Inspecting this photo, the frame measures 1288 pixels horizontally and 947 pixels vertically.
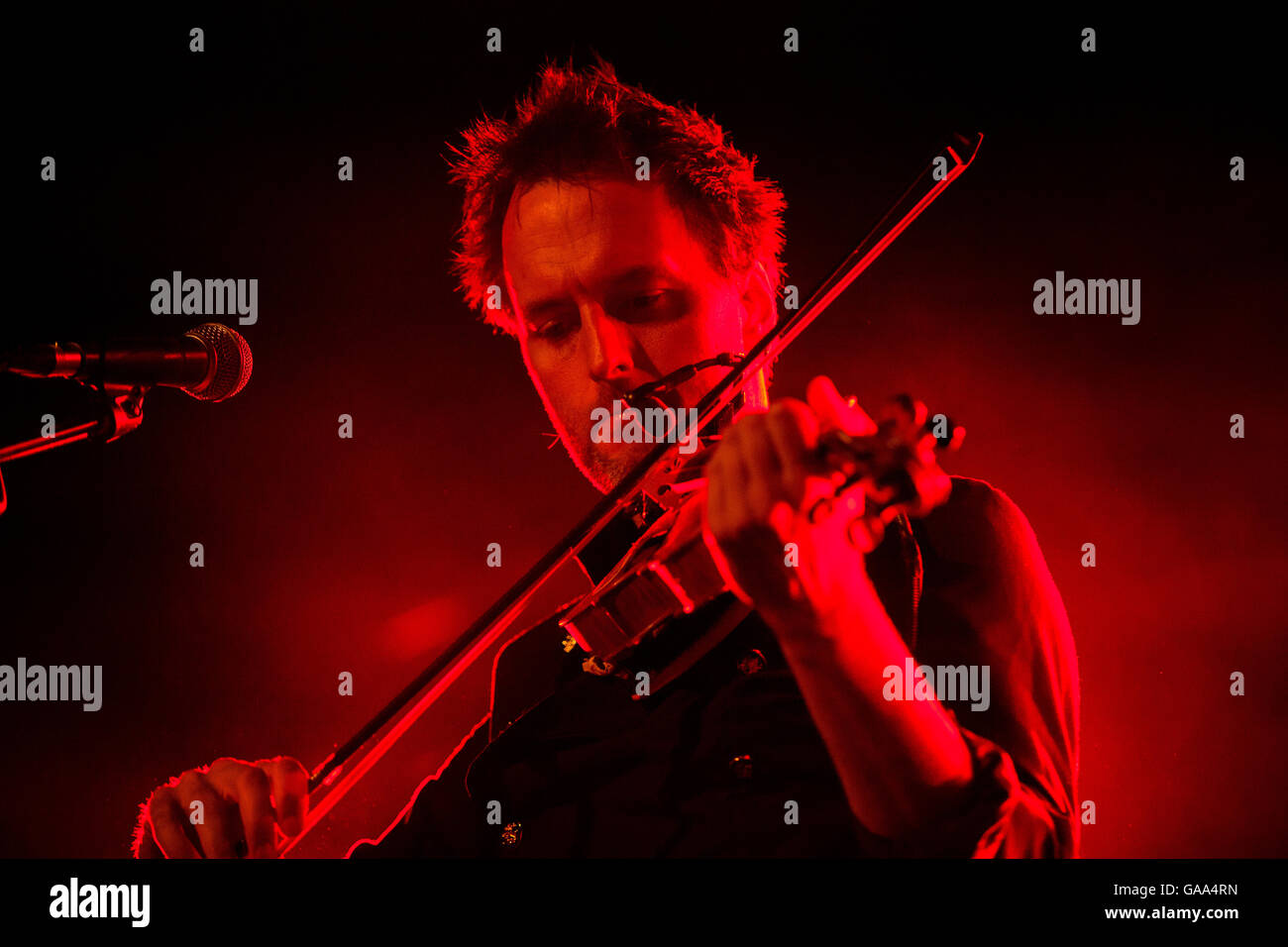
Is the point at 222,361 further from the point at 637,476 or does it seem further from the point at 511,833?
the point at 511,833

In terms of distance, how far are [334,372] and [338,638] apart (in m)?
0.62

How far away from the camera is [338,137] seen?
237 centimetres

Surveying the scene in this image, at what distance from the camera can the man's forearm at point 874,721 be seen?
99 cm

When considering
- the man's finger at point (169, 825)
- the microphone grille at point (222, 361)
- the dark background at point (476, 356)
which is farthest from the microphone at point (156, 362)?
the dark background at point (476, 356)

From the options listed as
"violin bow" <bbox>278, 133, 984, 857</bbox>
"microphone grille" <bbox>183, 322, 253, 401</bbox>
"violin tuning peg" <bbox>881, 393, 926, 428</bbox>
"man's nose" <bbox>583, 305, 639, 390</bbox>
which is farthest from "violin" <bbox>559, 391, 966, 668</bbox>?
"microphone grille" <bbox>183, 322, 253, 401</bbox>

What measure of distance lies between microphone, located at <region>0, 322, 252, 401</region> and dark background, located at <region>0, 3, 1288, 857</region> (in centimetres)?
85

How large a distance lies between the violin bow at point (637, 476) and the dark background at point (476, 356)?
2.18 feet

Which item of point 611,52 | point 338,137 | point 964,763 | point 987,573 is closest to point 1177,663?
point 987,573

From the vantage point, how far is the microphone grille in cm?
156

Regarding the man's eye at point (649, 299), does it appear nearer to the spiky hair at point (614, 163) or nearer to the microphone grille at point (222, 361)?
the spiky hair at point (614, 163)

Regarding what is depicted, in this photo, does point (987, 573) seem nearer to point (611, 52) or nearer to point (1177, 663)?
point (1177, 663)

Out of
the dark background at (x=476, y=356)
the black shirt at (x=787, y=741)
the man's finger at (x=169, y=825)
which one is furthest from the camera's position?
the dark background at (x=476, y=356)

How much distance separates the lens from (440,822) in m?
1.74

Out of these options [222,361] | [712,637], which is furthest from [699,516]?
[222,361]
